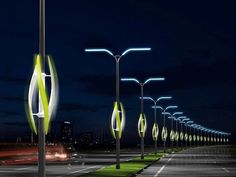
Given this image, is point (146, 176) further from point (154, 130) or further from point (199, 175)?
point (154, 130)

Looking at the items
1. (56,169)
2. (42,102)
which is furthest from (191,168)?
(42,102)

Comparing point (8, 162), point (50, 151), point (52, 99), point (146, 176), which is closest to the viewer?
point (52, 99)

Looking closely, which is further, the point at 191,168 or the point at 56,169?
the point at 191,168

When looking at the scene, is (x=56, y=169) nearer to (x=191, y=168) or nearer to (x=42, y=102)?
(x=191, y=168)

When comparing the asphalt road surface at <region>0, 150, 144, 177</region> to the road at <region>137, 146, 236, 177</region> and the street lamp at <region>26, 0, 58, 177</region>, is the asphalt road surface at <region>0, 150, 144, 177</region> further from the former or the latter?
the street lamp at <region>26, 0, 58, 177</region>

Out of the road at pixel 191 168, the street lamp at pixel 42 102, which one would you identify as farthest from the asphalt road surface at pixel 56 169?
the street lamp at pixel 42 102

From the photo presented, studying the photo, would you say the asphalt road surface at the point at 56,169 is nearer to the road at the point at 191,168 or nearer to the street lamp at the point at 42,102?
the road at the point at 191,168

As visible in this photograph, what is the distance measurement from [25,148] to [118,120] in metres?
23.8

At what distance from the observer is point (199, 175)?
36812 mm

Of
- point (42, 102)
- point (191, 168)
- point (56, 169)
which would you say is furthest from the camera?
point (191, 168)

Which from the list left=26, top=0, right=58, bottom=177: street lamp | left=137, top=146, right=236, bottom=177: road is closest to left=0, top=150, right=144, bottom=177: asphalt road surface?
left=137, top=146, right=236, bottom=177: road

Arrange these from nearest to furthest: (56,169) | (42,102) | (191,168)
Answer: (42,102)
(56,169)
(191,168)

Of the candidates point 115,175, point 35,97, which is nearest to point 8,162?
point 115,175

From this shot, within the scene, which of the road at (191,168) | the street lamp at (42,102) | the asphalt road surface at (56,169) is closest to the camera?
the street lamp at (42,102)
